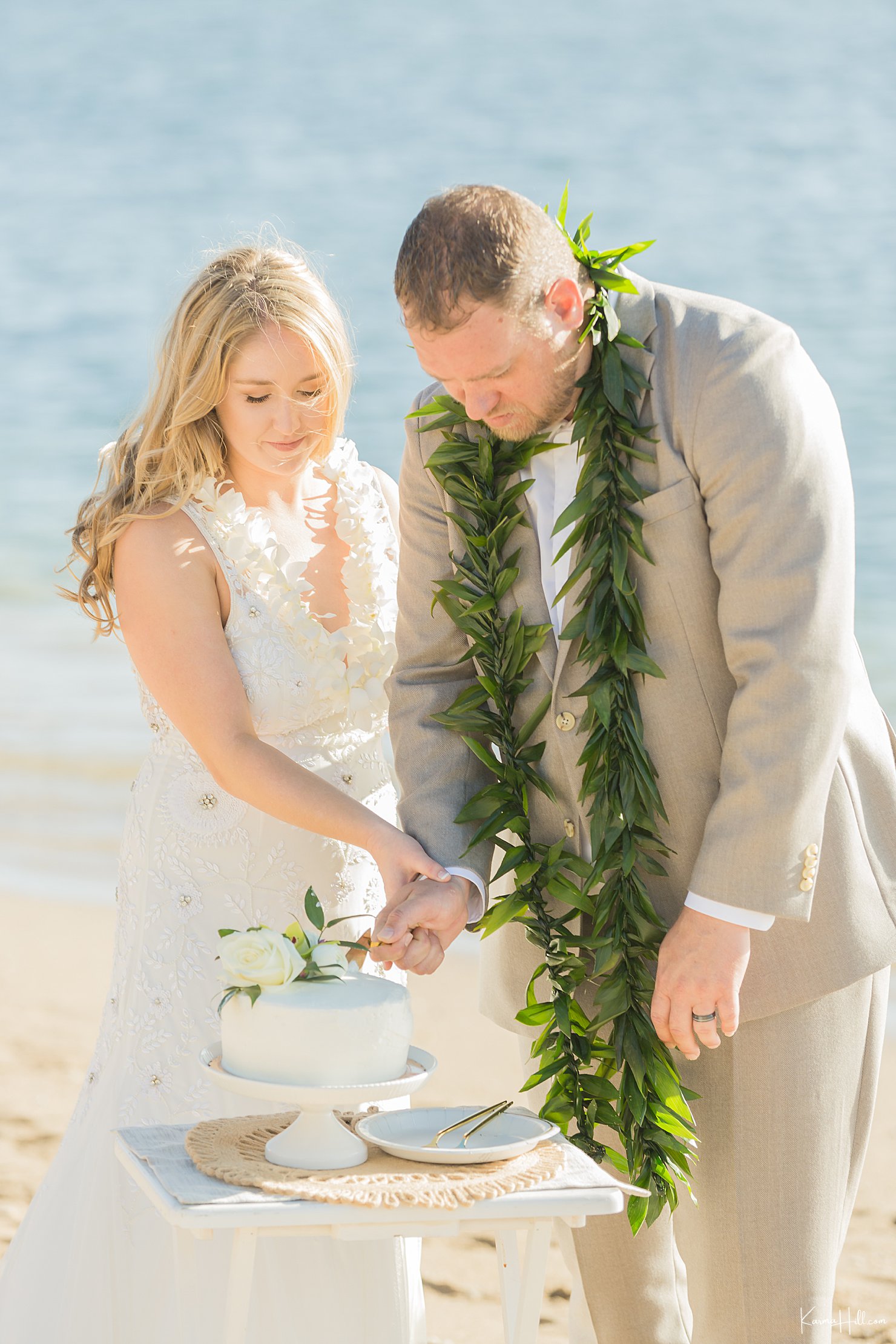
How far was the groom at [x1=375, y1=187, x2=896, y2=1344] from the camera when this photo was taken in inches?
84.6

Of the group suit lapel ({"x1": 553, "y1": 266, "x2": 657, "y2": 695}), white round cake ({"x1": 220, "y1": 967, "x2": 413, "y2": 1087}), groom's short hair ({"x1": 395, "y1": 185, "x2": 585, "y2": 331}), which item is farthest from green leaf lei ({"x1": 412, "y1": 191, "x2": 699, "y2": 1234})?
white round cake ({"x1": 220, "y1": 967, "x2": 413, "y2": 1087})

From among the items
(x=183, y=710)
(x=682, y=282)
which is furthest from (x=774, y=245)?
(x=183, y=710)

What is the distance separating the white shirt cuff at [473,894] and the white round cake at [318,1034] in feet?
1.90

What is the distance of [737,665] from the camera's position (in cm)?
219

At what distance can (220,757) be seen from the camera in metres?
2.80

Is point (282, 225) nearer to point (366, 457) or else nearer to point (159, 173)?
point (159, 173)

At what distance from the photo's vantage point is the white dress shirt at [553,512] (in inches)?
96.3

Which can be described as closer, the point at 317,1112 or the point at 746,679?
the point at 317,1112

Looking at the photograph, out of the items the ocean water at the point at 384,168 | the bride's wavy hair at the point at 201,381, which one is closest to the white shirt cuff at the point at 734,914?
the bride's wavy hair at the point at 201,381

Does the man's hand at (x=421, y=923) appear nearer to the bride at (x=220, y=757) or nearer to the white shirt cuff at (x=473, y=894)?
the white shirt cuff at (x=473, y=894)

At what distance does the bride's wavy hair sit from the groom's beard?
770 mm

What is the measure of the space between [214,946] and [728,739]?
3.95 feet

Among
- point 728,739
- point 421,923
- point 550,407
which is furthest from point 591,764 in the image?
point 550,407

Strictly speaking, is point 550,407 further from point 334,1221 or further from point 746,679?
point 334,1221
